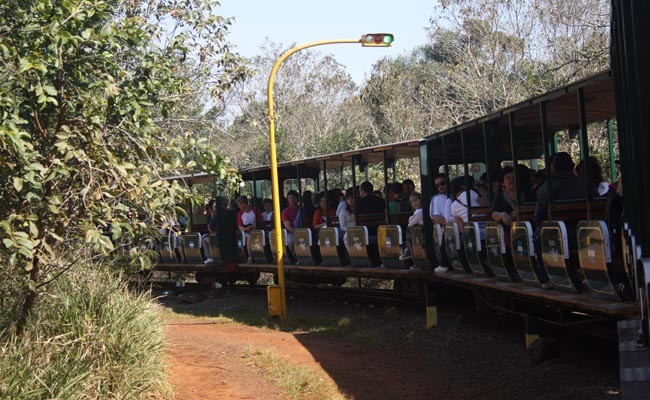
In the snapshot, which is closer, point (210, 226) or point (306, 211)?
point (306, 211)

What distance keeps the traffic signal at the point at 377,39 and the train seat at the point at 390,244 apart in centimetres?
303

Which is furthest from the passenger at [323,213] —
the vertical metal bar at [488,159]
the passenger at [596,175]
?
the passenger at [596,175]

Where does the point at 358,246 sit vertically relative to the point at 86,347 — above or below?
above

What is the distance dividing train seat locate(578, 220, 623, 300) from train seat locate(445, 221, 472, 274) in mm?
4695

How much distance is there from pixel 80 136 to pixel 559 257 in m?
4.66

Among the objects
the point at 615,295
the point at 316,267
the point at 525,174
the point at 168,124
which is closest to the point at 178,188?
the point at 168,124

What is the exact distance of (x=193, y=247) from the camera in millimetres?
23250

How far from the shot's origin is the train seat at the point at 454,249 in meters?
13.3

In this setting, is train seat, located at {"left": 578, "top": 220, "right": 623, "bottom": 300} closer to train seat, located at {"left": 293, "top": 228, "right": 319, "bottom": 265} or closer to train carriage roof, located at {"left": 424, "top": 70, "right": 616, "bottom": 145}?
train carriage roof, located at {"left": 424, "top": 70, "right": 616, "bottom": 145}

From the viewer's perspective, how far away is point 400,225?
16.4 m

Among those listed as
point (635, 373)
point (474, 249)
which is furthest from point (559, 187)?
point (635, 373)

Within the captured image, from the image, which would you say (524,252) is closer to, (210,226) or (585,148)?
(585,148)

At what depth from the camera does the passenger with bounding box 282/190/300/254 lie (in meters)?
19.6

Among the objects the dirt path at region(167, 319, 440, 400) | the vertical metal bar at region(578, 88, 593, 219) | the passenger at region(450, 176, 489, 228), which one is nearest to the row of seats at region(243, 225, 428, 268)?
the passenger at region(450, 176, 489, 228)
